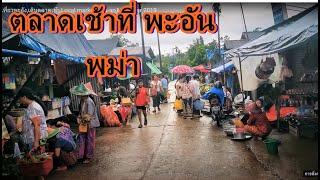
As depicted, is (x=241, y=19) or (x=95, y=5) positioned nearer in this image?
(x=95, y=5)

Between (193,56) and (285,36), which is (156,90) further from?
(285,36)

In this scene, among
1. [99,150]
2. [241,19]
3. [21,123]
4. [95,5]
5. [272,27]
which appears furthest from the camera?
[99,150]

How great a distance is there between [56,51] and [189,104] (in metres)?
4.55

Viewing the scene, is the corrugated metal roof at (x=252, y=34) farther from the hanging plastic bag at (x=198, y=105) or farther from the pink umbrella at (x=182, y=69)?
the hanging plastic bag at (x=198, y=105)

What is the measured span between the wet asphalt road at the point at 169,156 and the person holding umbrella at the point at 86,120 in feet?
0.69

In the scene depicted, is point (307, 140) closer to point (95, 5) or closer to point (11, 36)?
point (95, 5)

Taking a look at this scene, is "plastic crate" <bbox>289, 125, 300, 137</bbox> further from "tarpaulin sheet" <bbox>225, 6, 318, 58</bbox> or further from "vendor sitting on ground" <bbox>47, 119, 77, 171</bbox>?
"vendor sitting on ground" <bbox>47, 119, 77, 171</bbox>

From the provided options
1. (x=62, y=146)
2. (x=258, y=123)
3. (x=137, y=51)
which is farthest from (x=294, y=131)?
(x=62, y=146)

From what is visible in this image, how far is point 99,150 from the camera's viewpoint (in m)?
7.30

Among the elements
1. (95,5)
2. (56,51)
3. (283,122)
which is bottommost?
(283,122)

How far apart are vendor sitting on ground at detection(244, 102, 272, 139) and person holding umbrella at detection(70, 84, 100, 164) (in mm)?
3179

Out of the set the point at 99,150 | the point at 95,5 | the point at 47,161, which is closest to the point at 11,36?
the point at 95,5

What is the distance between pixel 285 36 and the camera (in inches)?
254

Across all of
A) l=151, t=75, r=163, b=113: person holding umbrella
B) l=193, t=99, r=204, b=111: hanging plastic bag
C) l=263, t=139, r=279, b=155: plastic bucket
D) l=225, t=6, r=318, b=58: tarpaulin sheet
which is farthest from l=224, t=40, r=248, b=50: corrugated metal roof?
l=193, t=99, r=204, b=111: hanging plastic bag
